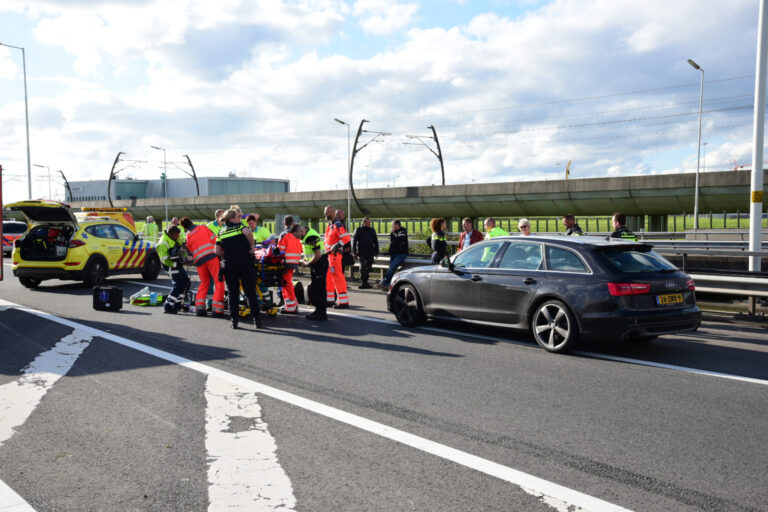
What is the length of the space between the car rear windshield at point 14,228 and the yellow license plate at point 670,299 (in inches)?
1123

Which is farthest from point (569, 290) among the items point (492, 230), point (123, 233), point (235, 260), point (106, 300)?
point (123, 233)

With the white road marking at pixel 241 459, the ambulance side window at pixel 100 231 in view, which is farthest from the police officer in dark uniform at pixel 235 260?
the ambulance side window at pixel 100 231

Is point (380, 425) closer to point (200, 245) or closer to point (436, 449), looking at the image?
point (436, 449)

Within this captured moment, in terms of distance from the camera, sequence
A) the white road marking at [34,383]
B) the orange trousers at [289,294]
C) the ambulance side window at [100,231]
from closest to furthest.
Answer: the white road marking at [34,383], the orange trousers at [289,294], the ambulance side window at [100,231]

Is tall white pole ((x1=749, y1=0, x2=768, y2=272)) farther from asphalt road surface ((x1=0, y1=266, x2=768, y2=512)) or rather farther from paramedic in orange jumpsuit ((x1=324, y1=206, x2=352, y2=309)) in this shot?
paramedic in orange jumpsuit ((x1=324, y1=206, x2=352, y2=309))

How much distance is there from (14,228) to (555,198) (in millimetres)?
37019

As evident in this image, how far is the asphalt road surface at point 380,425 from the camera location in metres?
3.76

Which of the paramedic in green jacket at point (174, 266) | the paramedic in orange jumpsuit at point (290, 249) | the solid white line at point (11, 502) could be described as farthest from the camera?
the paramedic in green jacket at point (174, 266)

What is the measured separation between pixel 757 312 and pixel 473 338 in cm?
522

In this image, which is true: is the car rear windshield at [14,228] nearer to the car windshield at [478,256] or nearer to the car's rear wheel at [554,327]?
the car windshield at [478,256]

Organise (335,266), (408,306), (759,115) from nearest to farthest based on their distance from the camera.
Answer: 1. (408,306)
2. (335,266)
3. (759,115)

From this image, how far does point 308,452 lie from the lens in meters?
4.44

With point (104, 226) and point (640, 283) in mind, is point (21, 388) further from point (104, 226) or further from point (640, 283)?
point (104, 226)

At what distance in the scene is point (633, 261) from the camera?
8.04m
